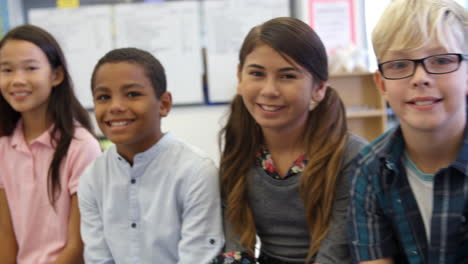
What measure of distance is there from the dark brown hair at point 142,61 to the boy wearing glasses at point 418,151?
2.11 ft

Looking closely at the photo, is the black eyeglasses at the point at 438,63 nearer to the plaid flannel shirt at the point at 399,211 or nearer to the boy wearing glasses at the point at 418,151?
the boy wearing glasses at the point at 418,151

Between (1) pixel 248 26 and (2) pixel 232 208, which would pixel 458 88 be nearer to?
(2) pixel 232 208

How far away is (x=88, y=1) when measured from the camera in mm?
3385

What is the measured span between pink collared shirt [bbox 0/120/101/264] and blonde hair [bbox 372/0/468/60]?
1039 mm

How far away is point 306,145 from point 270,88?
0.72 ft

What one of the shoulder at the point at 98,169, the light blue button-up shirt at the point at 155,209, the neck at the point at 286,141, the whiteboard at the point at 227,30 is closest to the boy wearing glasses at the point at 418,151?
the neck at the point at 286,141

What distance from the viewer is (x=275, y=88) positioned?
1134mm

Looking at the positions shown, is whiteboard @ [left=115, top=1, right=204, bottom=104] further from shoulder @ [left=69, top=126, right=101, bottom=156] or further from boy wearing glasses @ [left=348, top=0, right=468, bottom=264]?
boy wearing glasses @ [left=348, top=0, right=468, bottom=264]

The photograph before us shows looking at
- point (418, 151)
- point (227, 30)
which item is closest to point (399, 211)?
point (418, 151)

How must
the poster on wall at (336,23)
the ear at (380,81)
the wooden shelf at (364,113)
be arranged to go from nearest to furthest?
the ear at (380,81), the wooden shelf at (364,113), the poster on wall at (336,23)

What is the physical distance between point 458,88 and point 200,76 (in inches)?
105

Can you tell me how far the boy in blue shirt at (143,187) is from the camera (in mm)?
1219

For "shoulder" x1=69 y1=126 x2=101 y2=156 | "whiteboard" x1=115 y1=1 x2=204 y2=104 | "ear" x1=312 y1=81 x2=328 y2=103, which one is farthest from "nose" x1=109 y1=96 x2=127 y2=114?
"whiteboard" x1=115 y1=1 x2=204 y2=104

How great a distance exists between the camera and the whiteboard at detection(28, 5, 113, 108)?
11.1 feet
